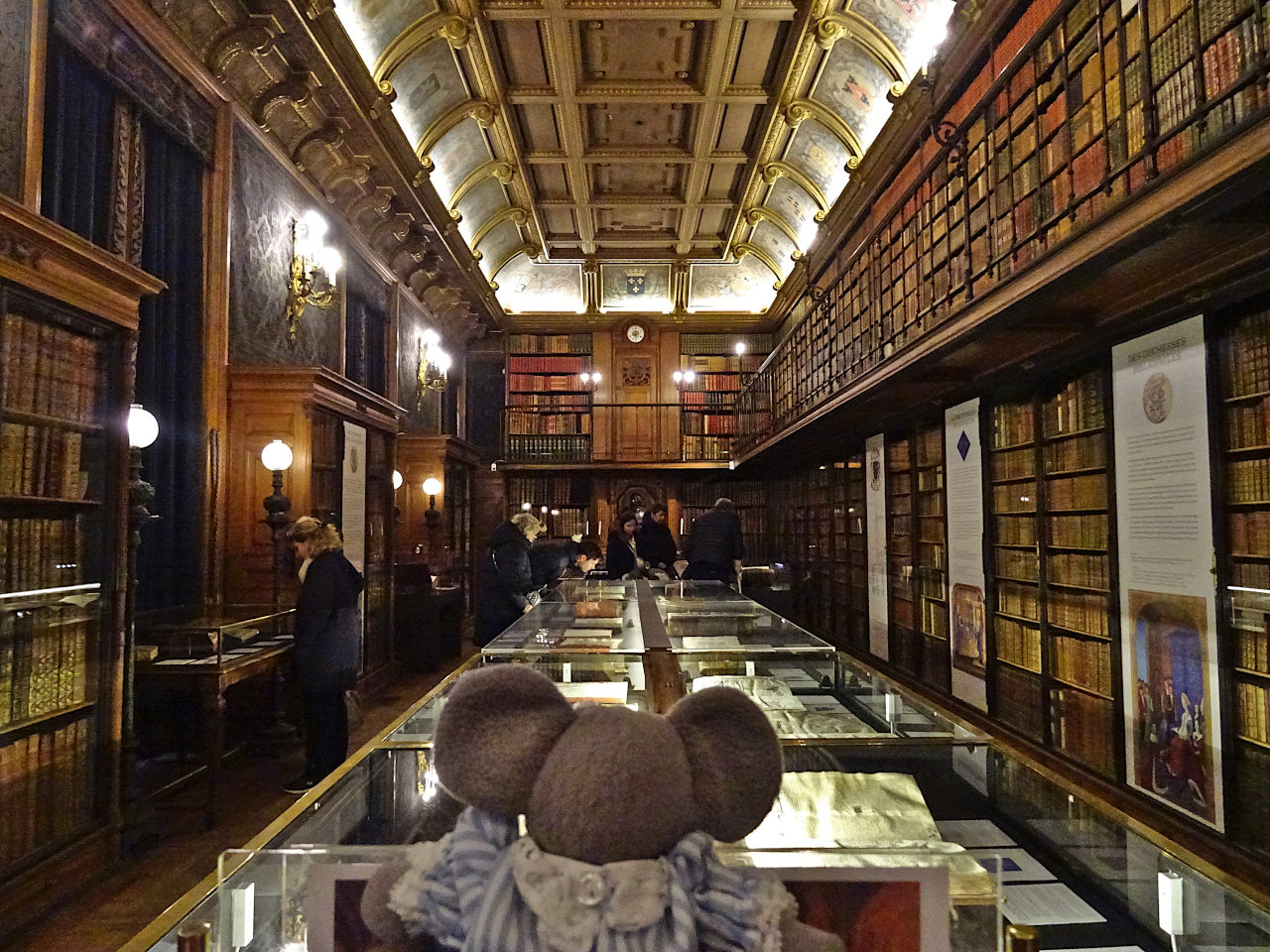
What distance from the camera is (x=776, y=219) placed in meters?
10.4

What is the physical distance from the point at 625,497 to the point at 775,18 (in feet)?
23.6

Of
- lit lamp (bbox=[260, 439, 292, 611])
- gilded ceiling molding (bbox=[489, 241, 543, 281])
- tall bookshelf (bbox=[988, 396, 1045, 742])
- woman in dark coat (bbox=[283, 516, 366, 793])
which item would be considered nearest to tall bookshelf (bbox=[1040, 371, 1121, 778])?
tall bookshelf (bbox=[988, 396, 1045, 742])

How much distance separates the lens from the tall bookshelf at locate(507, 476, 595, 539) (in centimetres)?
1221

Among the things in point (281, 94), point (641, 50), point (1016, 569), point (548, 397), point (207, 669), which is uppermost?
point (641, 50)

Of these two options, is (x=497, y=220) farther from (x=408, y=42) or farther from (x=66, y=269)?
(x=66, y=269)

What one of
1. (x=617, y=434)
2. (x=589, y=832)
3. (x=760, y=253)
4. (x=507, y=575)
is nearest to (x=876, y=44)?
(x=760, y=253)

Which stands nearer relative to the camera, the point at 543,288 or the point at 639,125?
the point at 639,125

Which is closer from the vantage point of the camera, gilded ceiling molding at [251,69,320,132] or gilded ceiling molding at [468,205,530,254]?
gilded ceiling molding at [251,69,320,132]

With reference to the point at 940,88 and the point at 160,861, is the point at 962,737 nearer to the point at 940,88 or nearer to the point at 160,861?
the point at 160,861

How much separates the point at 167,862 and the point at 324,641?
1084mm

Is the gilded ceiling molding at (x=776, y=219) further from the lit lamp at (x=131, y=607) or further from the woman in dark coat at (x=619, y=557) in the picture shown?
the lit lamp at (x=131, y=607)

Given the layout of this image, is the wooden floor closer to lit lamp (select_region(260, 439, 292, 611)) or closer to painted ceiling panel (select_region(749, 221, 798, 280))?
lit lamp (select_region(260, 439, 292, 611))

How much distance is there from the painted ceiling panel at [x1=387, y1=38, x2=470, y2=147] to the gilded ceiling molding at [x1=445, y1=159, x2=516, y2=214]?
1.28 metres

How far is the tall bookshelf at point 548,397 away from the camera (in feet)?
39.7
